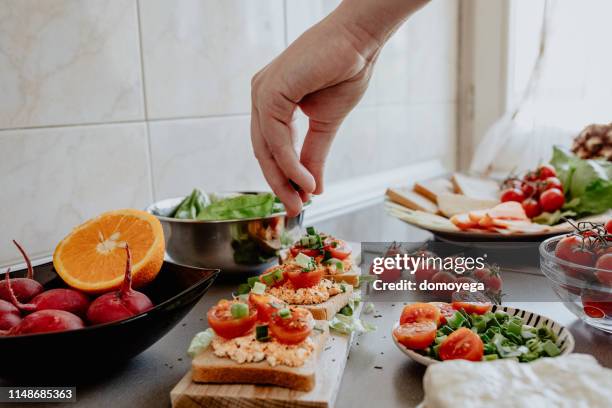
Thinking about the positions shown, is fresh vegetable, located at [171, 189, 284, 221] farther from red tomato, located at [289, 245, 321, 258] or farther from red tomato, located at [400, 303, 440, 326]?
red tomato, located at [400, 303, 440, 326]

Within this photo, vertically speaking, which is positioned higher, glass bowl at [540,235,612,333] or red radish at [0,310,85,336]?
red radish at [0,310,85,336]

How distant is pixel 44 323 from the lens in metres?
0.68

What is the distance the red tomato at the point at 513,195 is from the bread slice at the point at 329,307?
777mm

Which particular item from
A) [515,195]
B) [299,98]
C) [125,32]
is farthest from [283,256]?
[515,195]

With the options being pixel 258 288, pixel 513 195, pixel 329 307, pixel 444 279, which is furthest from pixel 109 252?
pixel 513 195

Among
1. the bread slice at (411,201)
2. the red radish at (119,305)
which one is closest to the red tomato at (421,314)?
the red radish at (119,305)

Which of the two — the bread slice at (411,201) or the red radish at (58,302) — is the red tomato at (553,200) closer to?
the bread slice at (411,201)

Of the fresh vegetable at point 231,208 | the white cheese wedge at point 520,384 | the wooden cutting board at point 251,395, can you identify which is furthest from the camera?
the fresh vegetable at point 231,208

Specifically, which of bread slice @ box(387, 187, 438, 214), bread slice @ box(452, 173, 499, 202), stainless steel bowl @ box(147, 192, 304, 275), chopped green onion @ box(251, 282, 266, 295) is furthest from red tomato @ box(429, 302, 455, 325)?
bread slice @ box(452, 173, 499, 202)

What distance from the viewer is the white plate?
2.37 feet

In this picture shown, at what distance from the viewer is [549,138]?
8.25 ft

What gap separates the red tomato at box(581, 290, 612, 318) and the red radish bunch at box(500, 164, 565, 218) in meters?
0.64

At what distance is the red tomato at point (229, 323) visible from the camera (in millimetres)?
727

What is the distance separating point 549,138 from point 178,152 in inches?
68.7
